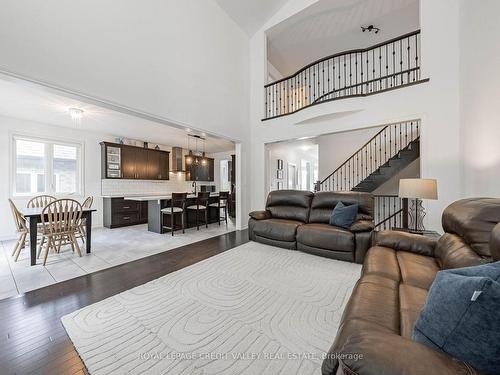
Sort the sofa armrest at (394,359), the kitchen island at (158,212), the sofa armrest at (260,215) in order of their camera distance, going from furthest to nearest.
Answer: the kitchen island at (158,212) < the sofa armrest at (260,215) < the sofa armrest at (394,359)

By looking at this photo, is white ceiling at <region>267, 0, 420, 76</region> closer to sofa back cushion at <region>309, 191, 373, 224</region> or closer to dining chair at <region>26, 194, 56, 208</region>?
sofa back cushion at <region>309, 191, 373, 224</region>

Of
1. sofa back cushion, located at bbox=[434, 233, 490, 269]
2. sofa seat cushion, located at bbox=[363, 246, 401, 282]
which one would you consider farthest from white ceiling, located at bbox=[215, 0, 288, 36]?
sofa back cushion, located at bbox=[434, 233, 490, 269]

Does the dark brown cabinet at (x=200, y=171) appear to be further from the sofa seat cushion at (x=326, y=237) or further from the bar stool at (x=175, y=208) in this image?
the sofa seat cushion at (x=326, y=237)

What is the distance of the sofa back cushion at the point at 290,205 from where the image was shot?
3985 mm

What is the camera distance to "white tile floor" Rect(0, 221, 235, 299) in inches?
99.7

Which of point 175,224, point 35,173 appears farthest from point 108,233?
point 35,173

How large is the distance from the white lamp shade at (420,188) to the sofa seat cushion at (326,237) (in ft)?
2.98

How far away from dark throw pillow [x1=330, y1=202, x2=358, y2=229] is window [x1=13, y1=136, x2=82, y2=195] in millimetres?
6285

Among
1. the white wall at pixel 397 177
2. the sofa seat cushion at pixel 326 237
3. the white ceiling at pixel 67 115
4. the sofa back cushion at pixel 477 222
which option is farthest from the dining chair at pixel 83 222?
the white wall at pixel 397 177

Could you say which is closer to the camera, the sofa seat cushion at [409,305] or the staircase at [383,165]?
the sofa seat cushion at [409,305]

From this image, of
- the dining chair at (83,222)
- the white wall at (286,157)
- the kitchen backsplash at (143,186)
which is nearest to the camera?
the dining chair at (83,222)

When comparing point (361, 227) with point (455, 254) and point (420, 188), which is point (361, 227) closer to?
point (420, 188)

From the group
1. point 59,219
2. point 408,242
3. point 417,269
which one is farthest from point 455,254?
point 59,219

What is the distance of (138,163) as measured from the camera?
6645mm
